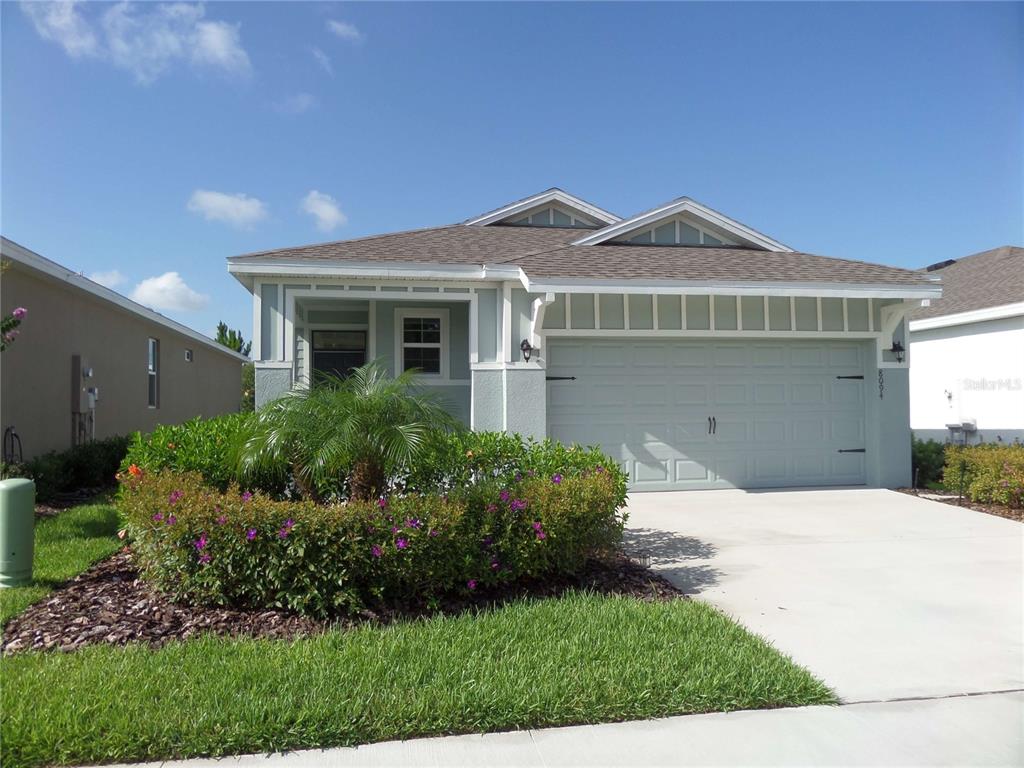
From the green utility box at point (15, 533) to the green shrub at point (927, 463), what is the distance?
1164 centimetres

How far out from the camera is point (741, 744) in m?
3.11

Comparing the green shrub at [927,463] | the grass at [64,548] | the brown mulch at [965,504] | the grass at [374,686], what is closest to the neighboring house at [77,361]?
the grass at [64,548]

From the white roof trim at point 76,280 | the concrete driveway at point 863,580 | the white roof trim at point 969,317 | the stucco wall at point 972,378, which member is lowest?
the concrete driveway at point 863,580

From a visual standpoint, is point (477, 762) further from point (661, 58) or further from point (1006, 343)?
point (1006, 343)

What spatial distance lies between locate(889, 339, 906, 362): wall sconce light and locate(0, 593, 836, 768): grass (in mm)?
8101

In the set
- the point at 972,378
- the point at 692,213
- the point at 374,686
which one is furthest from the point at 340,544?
the point at 972,378

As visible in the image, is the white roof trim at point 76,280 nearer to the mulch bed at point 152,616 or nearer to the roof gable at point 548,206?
the mulch bed at point 152,616

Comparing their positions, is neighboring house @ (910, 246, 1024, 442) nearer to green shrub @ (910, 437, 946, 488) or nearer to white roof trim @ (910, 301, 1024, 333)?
white roof trim @ (910, 301, 1024, 333)

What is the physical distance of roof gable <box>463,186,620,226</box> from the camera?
13516 mm

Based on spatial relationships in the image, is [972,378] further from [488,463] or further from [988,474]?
[488,463]

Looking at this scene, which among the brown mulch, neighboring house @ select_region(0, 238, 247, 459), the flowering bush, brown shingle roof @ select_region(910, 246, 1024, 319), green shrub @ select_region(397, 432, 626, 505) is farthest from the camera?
brown shingle roof @ select_region(910, 246, 1024, 319)

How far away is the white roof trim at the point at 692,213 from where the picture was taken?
37.7 feet

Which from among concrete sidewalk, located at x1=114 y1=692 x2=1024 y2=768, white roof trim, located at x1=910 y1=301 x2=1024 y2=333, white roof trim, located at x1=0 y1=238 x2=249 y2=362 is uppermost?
white roof trim, located at x1=0 y1=238 x2=249 y2=362

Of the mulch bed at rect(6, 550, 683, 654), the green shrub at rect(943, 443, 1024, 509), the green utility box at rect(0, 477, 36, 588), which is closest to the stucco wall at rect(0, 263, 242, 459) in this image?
the green utility box at rect(0, 477, 36, 588)
